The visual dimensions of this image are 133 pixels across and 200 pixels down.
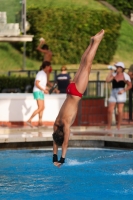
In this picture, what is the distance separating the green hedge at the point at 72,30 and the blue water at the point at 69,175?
2491cm

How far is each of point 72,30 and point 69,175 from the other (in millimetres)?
29788

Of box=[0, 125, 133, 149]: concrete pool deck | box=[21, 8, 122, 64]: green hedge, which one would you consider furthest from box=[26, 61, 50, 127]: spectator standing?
box=[21, 8, 122, 64]: green hedge

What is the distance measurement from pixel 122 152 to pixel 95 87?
21.9ft

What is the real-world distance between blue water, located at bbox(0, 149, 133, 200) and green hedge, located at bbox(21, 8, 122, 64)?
24906 mm

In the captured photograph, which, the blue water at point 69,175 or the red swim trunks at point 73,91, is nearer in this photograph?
the blue water at point 69,175

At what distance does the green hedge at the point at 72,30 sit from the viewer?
4069 centimetres

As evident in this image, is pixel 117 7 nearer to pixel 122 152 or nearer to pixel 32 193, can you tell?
pixel 122 152

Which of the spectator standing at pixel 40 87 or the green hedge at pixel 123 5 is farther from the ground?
the spectator standing at pixel 40 87

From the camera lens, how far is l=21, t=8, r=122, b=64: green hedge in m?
40.7

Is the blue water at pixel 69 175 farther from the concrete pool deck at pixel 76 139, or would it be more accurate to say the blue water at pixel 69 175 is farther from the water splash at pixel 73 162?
the concrete pool deck at pixel 76 139

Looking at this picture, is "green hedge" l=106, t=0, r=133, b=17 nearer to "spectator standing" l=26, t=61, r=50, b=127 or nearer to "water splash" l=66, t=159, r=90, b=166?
"spectator standing" l=26, t=61, r=50, b=127

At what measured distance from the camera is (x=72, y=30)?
4253cm

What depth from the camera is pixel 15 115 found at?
64.3 ft

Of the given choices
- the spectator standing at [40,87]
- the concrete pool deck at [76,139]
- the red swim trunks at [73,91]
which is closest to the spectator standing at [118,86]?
the concrete pool deck at [76,139]
